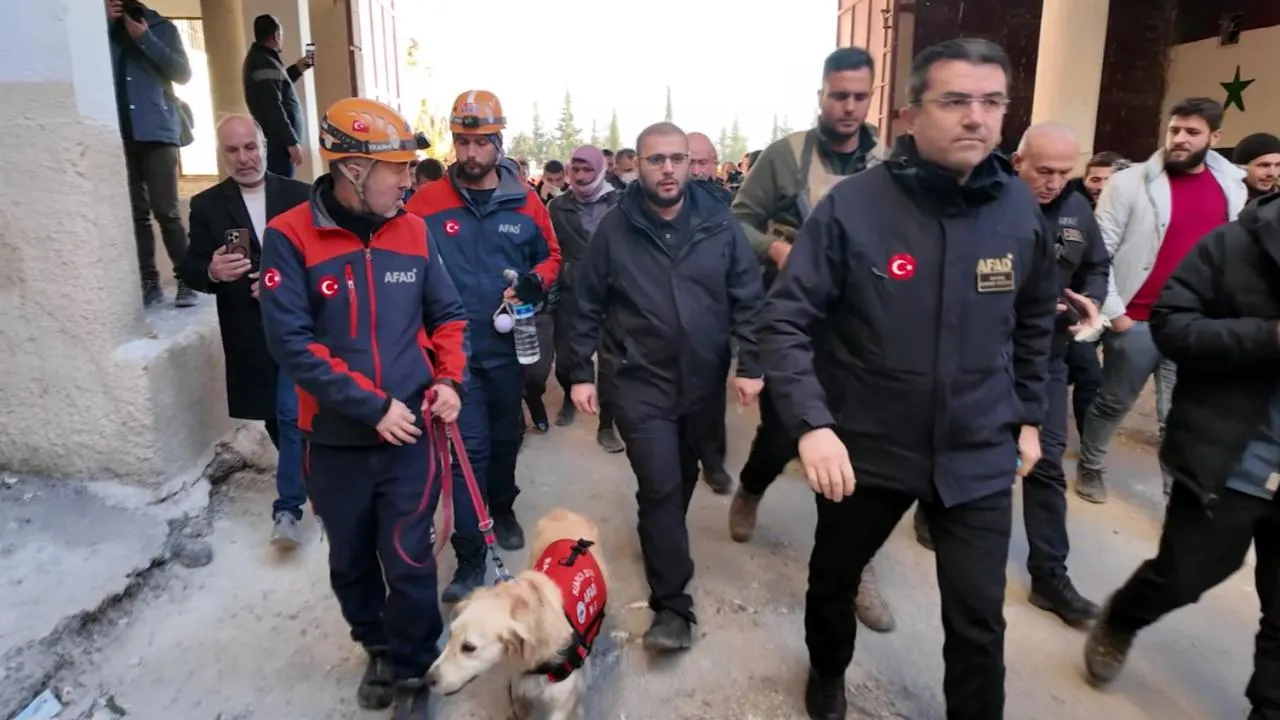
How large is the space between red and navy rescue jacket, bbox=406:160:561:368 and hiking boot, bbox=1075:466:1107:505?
3.74 m

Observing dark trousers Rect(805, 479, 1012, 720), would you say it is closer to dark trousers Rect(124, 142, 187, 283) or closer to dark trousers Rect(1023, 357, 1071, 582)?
dark trousers Rect(1023, 357, 1071, 582)

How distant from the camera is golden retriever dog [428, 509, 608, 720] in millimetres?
2594

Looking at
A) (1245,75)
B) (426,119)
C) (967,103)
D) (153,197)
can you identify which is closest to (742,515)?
(967,103)

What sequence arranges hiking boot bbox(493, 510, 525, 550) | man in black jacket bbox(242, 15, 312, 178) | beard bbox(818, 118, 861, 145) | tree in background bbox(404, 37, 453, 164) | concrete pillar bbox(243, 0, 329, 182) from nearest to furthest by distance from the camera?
1. beard bbox(818, 118, 861, 145)
2. hiking boot bbox(493, 510, 525, 550)
3. man in black jacket bbox(242, 15, 312, 178)
4. concrete pillar bbox(243, 0, 329, 182)
5. tree in background bbox(404, 37, 453, 164)

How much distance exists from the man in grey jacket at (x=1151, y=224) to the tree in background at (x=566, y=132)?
33710mm

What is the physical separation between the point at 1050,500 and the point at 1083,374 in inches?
65.3

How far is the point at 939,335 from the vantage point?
2.42m

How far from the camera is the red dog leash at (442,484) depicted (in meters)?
2.97

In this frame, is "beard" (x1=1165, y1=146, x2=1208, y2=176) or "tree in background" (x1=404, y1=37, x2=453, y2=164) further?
"tree in background" (x1=404, y1=37, x2=453, y2=164)

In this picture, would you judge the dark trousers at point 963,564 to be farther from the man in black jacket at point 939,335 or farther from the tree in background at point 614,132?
the tree in background at point 614,132

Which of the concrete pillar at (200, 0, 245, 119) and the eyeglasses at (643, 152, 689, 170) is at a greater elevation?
the concrete pillar at (200, 0, 245, 119)

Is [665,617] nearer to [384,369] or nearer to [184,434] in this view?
[384,369]

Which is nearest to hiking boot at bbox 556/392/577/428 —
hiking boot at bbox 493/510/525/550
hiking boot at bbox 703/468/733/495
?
hiking boot at bbox 703/468/733/495

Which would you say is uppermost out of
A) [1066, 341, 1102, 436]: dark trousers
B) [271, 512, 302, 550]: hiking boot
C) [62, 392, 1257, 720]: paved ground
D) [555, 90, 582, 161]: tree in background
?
[555, 90, 582, 161]: tree in background
